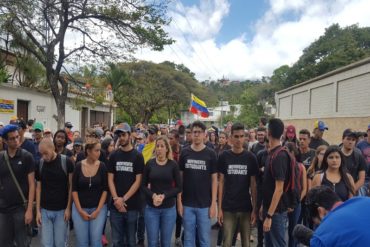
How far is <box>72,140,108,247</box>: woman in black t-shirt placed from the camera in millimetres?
4309

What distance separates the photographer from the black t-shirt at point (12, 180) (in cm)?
429

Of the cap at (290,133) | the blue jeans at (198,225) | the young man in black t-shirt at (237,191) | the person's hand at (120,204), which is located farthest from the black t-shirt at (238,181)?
the cap at (290,133)

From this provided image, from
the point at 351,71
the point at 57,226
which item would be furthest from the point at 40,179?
the point at 351,71

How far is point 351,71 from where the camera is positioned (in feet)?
58.0

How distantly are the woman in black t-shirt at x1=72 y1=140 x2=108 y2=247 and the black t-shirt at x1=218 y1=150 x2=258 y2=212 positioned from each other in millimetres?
1596

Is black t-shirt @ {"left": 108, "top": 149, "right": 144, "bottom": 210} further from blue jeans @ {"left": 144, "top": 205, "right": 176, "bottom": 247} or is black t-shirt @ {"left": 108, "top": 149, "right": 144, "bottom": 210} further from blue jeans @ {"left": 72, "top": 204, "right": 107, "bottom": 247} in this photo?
blue jeans @ {"left": 72, "top": 204, "right": 107, "bottom": 247}

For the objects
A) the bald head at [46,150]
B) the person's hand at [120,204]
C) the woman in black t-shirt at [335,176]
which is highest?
the bald head at [46,150]

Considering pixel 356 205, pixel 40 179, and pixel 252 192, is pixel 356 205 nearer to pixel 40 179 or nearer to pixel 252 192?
pixel 252 192

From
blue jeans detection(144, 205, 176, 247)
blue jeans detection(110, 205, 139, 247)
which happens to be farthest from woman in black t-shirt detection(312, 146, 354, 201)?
blue jeans detection(110, 205, 139, 247)

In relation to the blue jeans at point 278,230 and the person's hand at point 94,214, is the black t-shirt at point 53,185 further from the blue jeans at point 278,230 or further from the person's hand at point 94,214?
the blue jeans at point 278,230

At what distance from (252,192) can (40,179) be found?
2706mm

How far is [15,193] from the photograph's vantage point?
4.32 meters

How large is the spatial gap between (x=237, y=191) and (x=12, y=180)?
9.31ft

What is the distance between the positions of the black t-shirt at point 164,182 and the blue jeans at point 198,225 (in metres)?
0.28
